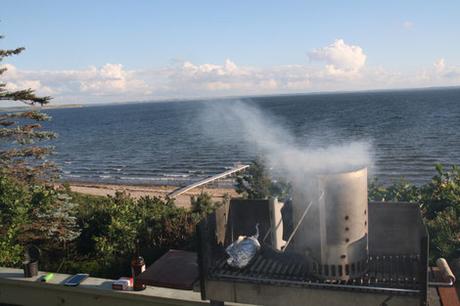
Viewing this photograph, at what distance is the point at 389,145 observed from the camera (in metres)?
44.1

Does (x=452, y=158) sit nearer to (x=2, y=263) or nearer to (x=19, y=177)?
(x=19, y=177)

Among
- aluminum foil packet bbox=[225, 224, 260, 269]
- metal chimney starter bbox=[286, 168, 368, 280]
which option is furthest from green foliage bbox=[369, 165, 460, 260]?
aluminum foil packet bbox=[225, 224, 260, 269]

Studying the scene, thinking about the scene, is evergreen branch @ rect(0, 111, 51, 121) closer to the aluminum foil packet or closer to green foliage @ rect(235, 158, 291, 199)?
green foliage @ rect(235, 158, 291, 199)

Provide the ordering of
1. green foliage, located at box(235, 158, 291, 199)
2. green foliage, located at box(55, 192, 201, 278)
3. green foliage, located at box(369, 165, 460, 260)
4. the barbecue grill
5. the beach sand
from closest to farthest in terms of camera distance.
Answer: the barbecue grill, green foliage, located at box(369, 165, 460, 260), green foliage, located at box(55, 192, 201, 278), green foliage, located at box(235, 158, 291, 199), the beach sand

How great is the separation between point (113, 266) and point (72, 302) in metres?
0.91

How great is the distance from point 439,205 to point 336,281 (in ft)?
13.2

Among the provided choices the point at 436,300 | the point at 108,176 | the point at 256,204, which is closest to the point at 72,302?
the point at 256,204

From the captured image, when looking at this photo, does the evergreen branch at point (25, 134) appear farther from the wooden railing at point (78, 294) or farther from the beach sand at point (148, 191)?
the beach sand at point (148, 191)

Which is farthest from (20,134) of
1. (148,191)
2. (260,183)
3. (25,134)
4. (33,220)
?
(148,191)

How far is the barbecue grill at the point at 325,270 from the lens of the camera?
346 cm

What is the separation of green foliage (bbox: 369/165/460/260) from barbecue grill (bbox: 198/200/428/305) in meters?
1.09

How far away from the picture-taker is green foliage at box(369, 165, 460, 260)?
530 cm

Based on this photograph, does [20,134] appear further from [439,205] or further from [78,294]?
[439,205]

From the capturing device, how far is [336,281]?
3.78 m
